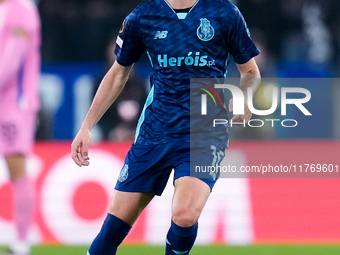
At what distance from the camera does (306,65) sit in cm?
914

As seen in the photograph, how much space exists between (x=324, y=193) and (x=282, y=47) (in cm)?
397

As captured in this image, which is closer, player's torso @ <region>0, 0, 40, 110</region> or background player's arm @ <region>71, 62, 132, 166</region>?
background player's arm @ <region>71, 62, 132, 166</region>

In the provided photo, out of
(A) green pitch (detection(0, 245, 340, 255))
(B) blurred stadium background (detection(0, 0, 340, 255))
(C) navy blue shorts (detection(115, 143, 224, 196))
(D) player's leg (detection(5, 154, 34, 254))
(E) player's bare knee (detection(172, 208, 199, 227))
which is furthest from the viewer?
(B) blurred stadium background (detection(0, 0, 340, 255))

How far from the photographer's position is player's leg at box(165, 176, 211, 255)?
3.70 m

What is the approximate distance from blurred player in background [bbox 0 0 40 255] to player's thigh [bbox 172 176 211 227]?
200 centimetres

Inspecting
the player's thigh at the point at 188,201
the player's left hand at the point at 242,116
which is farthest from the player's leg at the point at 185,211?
the player's left hand at the point at 242,116

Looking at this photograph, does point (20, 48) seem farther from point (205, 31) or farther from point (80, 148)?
point (205, 31)

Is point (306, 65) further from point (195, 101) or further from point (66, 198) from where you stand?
point (195, 101)

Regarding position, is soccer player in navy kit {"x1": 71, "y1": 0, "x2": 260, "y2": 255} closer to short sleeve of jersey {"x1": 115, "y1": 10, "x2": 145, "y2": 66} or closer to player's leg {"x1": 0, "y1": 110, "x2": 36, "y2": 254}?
short sleeve of jersey {"x1": 115, "y1": 10, "x2": 145, "y2": 66}

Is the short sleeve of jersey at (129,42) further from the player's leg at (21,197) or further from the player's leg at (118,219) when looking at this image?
the player's leg at (21,197)

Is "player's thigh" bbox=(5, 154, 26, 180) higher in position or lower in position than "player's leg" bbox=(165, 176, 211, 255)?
lower

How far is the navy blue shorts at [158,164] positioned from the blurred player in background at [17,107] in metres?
1.69

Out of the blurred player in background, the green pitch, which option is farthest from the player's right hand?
the green pitch

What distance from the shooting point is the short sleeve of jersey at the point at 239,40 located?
390 centimetres
